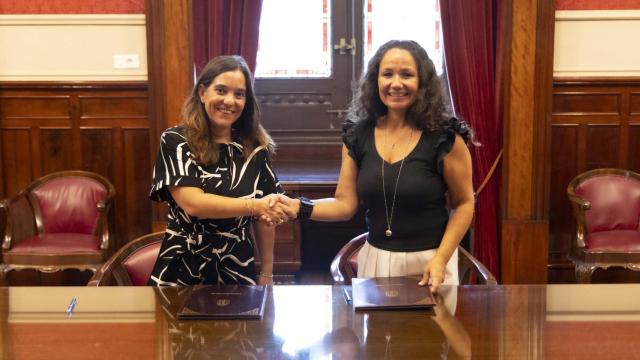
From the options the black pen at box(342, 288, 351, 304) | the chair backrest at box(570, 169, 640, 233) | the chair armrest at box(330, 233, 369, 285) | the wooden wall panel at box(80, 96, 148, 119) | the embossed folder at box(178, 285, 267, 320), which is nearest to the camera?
the embossed folder at box(178, 285, 267, 320)

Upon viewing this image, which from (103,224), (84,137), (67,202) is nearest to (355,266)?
(103,224)

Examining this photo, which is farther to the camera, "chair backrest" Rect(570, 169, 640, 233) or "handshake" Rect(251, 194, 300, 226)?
"chair backrest" Rect(570, 169, 640, 233)

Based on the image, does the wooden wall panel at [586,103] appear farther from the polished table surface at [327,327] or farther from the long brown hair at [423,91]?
the polished table surface at [327,327]

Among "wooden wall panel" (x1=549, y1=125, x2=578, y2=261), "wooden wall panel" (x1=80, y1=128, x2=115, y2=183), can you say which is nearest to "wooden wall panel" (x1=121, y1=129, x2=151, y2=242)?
"wooden wall panel" (x1=80, y1=128, x2=115, y2=183)

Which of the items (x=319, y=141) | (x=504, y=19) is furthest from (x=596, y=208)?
(x=319, y=141)

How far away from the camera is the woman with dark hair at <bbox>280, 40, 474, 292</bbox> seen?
229 cm

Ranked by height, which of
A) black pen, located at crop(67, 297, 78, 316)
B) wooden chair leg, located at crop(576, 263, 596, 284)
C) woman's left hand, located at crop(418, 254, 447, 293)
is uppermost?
woman's left hand, located at crop(418, 254, 447, 293)

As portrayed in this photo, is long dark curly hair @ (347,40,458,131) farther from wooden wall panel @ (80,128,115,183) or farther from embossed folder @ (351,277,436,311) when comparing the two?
wooden wall panel @ (80,128,115,183)

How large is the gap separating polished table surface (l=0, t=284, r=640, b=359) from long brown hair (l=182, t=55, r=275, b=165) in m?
0.52

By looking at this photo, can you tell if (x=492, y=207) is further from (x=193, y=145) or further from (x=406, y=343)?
(x=406, y=343)

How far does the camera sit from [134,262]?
8.33 ft

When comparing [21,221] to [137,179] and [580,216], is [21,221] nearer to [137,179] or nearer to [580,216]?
[137,179]

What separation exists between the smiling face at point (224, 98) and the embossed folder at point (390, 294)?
0.73 meters

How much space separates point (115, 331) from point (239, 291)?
1.36 feet
